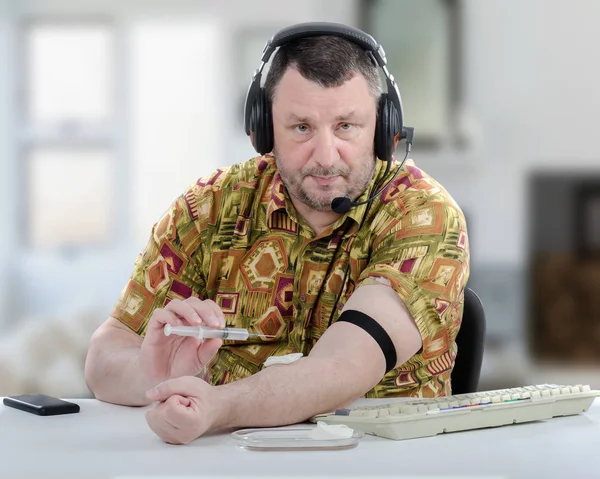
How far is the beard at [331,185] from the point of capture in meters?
1.40

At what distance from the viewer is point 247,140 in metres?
5.18

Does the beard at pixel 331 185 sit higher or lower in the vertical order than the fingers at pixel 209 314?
higher

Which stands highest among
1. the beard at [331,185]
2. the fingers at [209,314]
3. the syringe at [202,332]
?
the beard at [331,185]

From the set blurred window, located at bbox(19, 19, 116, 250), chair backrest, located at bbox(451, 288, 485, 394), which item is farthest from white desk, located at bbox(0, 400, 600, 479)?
blurred window, located at bbox(19, 19, 116, 250)

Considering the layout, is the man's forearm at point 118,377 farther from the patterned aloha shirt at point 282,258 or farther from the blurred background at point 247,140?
the blurred background at point 247,140

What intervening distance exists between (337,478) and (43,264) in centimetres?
479

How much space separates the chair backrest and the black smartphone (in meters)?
0.65

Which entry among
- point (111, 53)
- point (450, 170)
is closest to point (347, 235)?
point (450, 170)

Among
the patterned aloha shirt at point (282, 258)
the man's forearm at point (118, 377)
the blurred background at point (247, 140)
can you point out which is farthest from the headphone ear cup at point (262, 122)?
the blurred background at point (247, 140)

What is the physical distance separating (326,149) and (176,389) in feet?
1.68

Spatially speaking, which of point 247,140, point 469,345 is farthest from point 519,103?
point 469,345

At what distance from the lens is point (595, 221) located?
4832 millimetres

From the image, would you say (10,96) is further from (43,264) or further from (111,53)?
(43,264)

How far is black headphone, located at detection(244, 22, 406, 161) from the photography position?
1413 mm
